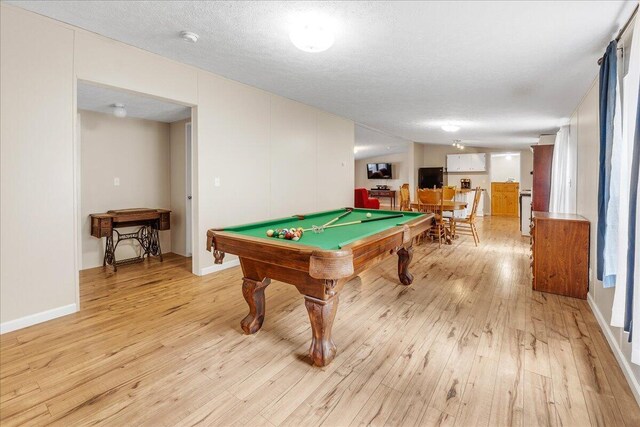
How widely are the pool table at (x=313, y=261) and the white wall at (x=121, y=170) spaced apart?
119 inches

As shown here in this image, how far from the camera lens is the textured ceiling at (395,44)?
7.33 feet

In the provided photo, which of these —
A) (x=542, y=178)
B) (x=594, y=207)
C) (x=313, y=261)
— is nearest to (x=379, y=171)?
(x=542, y=178)

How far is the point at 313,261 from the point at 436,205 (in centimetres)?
438

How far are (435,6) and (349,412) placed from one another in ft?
8.61

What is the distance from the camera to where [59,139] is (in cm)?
254

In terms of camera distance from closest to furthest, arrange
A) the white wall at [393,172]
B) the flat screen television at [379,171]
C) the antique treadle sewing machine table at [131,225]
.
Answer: the antique treadle sewing machine table at [131,225] < the white wall at [393,172] < the flat screen television at [379,171]

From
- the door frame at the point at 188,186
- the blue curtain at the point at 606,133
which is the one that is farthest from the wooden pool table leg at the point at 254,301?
the door frame at the point at 188,186

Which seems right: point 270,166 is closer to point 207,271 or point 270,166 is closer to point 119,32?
point 207,271

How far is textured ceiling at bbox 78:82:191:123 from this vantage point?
342cm

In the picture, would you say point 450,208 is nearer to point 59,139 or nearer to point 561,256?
point 561,256

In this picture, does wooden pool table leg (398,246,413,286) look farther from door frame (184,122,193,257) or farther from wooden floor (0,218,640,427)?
door frame (184,122,193,257)

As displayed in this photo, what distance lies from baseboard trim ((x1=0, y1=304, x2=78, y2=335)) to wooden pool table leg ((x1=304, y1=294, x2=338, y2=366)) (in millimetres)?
2221

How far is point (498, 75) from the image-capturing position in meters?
3.46

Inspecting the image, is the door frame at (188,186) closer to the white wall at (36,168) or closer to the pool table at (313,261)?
the white wall at (36,168)
